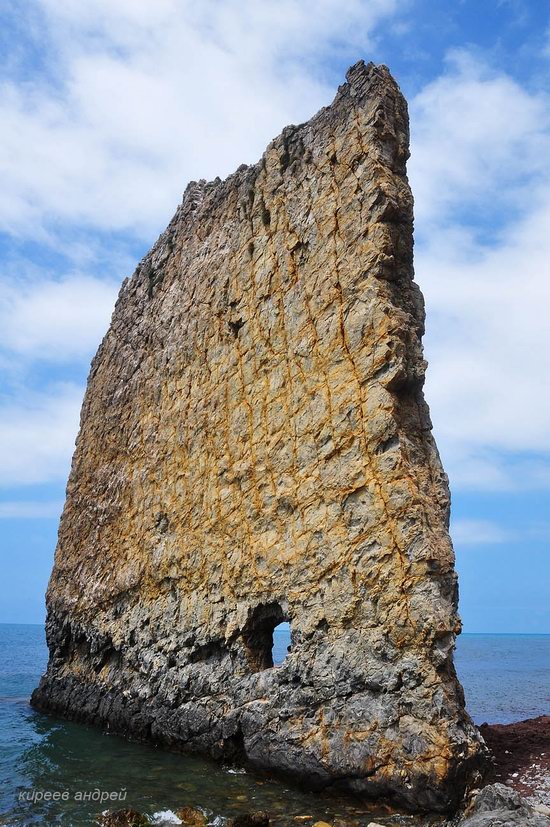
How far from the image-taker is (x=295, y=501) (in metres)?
14.8

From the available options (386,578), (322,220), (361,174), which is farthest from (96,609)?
(361,174)

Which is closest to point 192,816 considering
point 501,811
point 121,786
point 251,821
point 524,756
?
point 251,821

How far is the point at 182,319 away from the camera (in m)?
20.5

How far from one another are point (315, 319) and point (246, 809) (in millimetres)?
10060

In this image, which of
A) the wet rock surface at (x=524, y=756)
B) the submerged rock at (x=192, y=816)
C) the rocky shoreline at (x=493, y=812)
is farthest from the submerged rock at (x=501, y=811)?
the submerged rock at (x=192, y=816)

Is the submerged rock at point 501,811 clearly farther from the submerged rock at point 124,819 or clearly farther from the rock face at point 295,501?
the submerged rock at point 124,819

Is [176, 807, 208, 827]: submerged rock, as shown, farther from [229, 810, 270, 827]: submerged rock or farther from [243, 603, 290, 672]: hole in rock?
[243, 603, 290, 672]: hole in rock

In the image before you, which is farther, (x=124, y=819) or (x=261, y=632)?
(x=261, y=632)

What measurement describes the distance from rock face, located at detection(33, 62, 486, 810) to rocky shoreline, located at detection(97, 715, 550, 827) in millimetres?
620

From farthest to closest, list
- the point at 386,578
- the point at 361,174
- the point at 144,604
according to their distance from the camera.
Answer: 1. the point at 144,604
2. the point at 361,174
3. the point at 386,578

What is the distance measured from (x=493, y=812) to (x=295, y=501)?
23.7 ft

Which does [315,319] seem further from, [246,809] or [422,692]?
[246,809]

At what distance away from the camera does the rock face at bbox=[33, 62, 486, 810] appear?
12.0 meters

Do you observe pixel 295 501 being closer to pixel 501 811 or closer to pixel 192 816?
pixel 192 816
